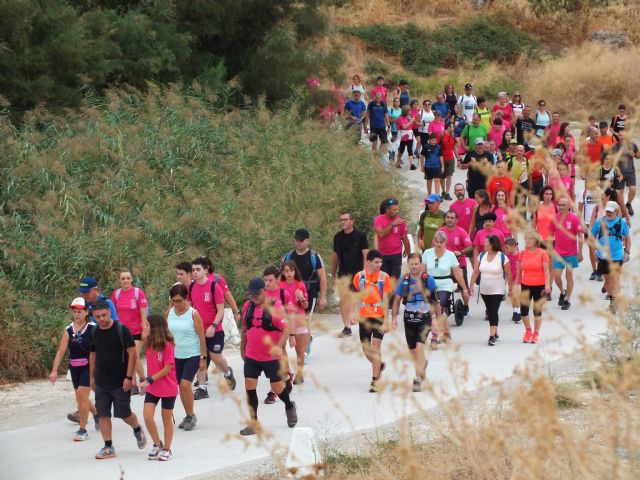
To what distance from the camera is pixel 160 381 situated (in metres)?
9.96

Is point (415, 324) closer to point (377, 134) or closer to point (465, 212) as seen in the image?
point (465, 212)

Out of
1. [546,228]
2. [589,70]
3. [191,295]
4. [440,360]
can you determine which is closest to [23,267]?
[191,295]

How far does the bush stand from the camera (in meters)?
15.2

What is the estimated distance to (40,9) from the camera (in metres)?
19.3

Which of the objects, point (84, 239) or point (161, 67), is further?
point (161, 67)

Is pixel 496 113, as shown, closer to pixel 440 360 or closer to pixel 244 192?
pixel 244 192

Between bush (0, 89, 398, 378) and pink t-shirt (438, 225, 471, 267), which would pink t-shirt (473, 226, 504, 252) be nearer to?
pink t-shirt (438, 225, 471, 267)

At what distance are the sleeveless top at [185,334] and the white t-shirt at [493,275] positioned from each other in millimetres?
4966

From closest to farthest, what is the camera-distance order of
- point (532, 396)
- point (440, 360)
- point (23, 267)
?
point (532, 396) < point (440, 360) < point (23, 267)

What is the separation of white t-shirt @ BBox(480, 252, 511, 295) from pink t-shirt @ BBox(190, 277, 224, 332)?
4.03 metres

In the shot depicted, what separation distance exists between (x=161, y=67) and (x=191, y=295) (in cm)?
1079

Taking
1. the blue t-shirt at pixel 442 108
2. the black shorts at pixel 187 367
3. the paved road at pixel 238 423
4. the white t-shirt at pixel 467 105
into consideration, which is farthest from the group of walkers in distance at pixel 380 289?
the white t-shirt at pixel 467 105

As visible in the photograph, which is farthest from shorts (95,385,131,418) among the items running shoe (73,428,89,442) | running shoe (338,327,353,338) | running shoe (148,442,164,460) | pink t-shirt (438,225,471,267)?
pink t-shirt (438,225,471,267)

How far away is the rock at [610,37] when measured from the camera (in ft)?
128
